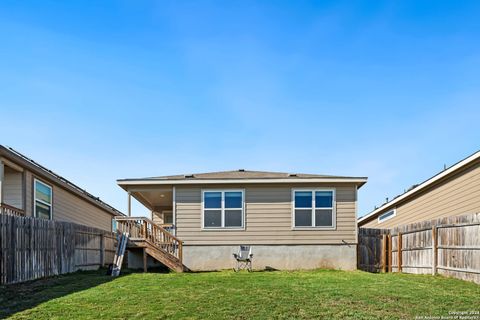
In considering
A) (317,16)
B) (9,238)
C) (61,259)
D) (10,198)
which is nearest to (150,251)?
(61,259)

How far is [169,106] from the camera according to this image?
14.3 meters

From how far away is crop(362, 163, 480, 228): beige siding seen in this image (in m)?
11.9

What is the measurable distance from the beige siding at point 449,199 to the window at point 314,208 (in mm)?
3649

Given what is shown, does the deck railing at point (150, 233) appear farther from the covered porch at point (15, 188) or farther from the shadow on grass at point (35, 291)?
the shadow on grass at point (35, 291)

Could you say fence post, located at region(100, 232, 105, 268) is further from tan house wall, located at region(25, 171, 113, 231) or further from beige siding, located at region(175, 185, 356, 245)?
beige siding, located at region(175, 185, 356, 245)

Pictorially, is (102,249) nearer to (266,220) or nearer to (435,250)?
(266,220)

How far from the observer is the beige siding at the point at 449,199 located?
470 inches

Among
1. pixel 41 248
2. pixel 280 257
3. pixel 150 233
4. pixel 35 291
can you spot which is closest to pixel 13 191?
pixel 41 248

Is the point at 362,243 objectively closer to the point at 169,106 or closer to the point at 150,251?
the point at 150,251

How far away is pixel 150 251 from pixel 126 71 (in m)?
5.40

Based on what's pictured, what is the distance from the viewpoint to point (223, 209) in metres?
14.0

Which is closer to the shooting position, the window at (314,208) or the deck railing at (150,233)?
the deck railing at (150,233)

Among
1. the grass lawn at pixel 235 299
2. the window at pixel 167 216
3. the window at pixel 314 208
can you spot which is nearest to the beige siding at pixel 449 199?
the window at pixel 314 208

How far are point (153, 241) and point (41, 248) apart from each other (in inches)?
154
